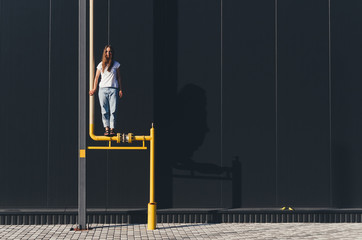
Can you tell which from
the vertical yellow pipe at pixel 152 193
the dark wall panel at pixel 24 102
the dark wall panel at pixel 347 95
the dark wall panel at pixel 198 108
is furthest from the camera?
the dark wall panel at pixel 347 95

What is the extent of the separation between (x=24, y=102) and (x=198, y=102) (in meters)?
3.50

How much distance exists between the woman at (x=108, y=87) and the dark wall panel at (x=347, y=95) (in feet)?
14.6

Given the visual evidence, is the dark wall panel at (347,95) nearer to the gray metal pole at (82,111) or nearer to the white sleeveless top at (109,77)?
the white sleeveless top at (109,77)

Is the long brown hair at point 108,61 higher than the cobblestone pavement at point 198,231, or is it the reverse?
the long brown hair at point 108,61

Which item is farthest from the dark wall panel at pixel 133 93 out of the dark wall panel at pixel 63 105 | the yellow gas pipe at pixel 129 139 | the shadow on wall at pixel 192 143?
the dark wall panel at pixel 63 105

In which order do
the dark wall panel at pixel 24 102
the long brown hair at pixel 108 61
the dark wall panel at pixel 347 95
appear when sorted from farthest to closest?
the dark wall panel at pixel 347 95
the dark wall panel at pixel 24 102
the long brown hair at pixel 108 61

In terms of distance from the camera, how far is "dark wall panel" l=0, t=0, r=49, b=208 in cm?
1294

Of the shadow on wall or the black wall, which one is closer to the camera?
the black wall

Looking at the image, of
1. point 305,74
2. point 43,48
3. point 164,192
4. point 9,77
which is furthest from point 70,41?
point 305,74

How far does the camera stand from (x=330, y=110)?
13328mm

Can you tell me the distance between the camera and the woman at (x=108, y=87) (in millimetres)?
12680

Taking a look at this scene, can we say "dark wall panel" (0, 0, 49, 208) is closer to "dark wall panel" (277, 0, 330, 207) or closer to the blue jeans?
the blue jeans

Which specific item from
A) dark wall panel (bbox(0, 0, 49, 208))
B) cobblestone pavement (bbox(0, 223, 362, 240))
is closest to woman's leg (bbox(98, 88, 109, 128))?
dark wall panel (bbox(0, 0, 49, 208))

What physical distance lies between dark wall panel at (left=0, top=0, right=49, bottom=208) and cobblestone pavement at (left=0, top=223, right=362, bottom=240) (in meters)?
0.90
